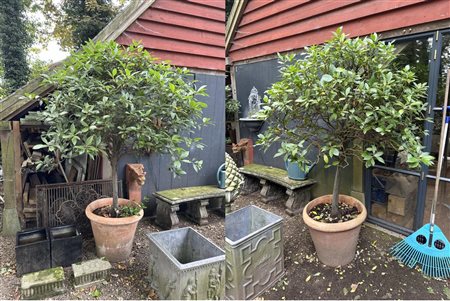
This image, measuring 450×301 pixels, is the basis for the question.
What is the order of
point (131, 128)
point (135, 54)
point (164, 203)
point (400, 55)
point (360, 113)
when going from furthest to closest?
1. point (164, 203)
2. point (400, 55)
3. point (135, 54)
4. point (360, 113)
5. point (131, 128)

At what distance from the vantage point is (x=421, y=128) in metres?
2.21

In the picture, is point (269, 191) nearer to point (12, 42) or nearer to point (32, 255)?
point (32, 255)

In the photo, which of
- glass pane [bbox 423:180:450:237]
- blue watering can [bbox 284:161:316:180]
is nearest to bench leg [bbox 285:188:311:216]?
blue watering can [bbox 284:161:316:180]

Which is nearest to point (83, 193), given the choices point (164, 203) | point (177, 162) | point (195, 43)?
→ point (164, 203)

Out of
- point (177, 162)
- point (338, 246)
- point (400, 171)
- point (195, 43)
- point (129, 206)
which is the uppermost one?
point (195, 43)

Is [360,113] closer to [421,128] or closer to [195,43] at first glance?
[421,128]

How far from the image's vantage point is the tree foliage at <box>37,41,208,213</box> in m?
1.75

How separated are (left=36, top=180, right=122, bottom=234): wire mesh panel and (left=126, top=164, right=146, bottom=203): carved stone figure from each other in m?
0.21

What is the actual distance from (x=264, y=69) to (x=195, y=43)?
82 centimetres

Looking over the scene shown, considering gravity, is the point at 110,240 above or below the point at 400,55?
below

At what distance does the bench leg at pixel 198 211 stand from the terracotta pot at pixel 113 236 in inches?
26.2

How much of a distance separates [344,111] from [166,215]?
6.23 feet

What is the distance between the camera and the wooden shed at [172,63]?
2158mm

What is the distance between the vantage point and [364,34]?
8.44ft
